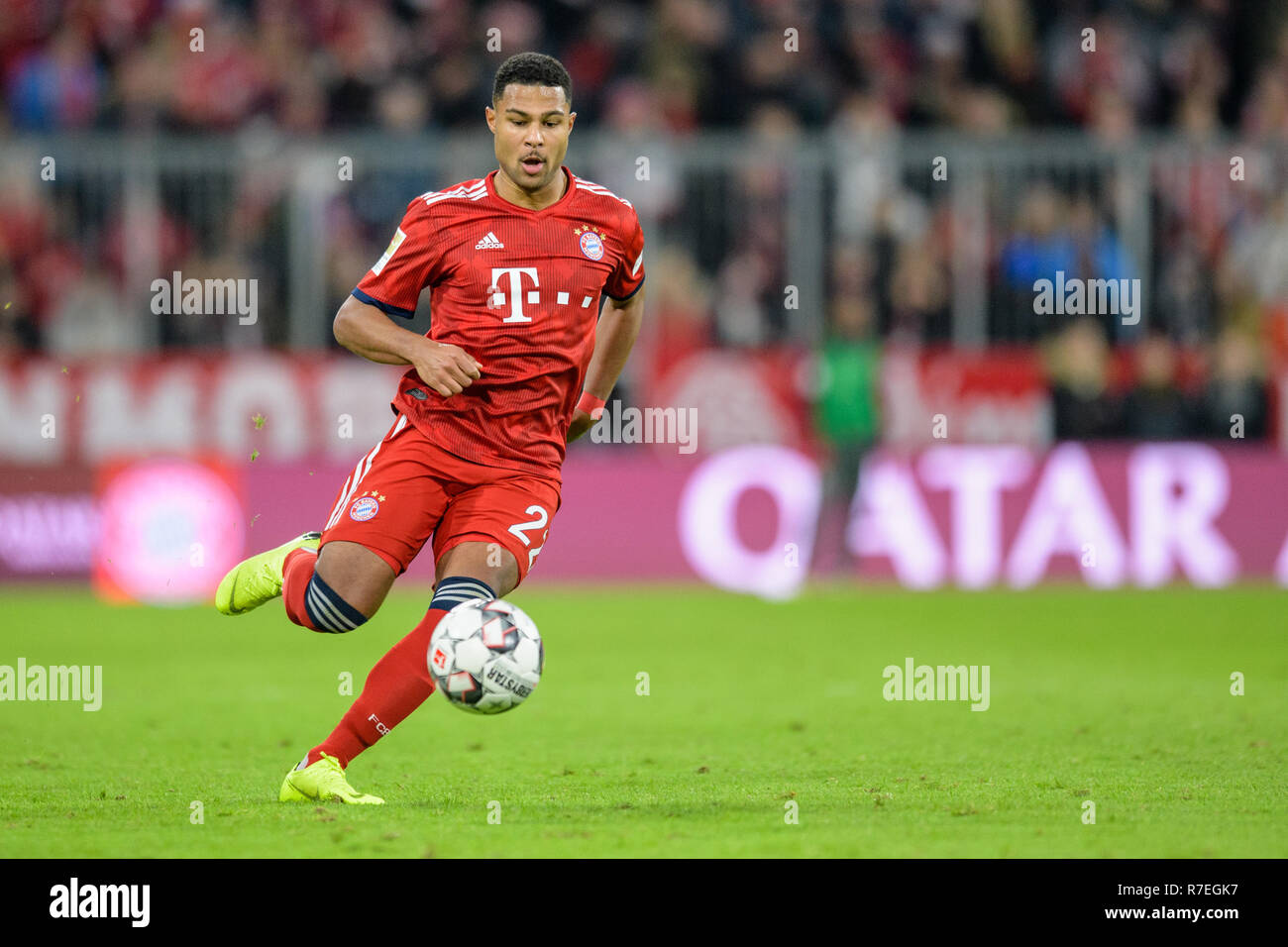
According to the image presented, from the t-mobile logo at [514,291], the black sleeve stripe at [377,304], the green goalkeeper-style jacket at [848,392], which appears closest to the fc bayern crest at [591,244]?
the t-mobile logo at [514,291]

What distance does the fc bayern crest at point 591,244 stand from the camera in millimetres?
7344

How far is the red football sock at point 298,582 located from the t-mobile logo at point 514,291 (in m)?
1.17

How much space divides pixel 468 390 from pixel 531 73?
120 centimetres

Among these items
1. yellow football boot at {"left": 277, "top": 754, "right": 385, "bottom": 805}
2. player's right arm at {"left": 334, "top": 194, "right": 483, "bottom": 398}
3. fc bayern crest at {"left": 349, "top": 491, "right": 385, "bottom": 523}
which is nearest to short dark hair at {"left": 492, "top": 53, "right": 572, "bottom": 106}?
player's right arm at {"left": 334, "top": 194, "right": 483, "bottom": 398}

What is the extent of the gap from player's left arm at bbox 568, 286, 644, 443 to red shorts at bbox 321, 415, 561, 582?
61 cm

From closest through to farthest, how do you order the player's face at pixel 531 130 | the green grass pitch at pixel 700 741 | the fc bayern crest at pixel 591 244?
the green grass pitch at pixel 700 741 < the player's face at pixel 531 130 < the fc bayern crest at pixel 591 244

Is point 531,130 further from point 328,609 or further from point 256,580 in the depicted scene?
point 256,580

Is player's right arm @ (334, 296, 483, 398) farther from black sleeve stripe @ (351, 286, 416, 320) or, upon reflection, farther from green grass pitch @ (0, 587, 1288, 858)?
green grass pitch @ (0, 587, 1288, 858)

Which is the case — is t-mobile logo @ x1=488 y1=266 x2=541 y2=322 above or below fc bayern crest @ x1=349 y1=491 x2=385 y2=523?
above

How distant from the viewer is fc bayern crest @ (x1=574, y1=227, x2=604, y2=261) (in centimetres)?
734

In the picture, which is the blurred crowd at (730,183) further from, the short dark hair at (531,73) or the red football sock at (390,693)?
the red football sock at (390,693)

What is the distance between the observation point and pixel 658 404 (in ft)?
57.2

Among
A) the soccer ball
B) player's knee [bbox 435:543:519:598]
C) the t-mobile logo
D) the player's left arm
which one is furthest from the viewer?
the player's left arm
